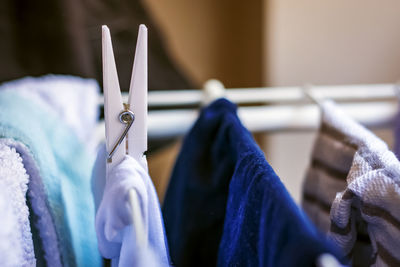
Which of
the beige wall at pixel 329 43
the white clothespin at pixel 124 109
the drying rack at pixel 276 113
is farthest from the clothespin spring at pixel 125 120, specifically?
the beige wall at pixel 329 43

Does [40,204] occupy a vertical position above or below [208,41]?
below

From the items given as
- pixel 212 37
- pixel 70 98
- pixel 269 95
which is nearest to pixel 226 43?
pixel 212 37

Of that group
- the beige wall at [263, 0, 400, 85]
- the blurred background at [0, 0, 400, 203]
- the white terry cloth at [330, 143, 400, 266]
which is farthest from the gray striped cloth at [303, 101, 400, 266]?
the beige wall at [263, 0, 400, 85]

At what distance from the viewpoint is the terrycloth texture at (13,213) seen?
→ 0.67ft

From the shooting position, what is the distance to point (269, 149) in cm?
107

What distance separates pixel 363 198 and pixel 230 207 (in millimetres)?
96

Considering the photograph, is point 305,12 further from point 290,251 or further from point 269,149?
point 290,251

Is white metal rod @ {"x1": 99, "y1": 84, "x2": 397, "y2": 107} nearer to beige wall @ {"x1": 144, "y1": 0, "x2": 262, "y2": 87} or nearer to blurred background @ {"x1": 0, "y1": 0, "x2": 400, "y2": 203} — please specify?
blurred background @ {"x1": 0, "y1": 0, "x2": 400, "y2": 203}

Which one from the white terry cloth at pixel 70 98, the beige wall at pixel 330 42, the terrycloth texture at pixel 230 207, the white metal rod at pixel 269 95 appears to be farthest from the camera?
the beige wall at pixel 330 42

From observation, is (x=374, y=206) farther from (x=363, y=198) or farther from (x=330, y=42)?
(x=330, y=42)

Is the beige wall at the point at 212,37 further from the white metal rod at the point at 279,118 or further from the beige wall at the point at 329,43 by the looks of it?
the white metal rod at the point at 279,118

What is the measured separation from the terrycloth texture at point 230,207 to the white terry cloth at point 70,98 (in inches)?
5.1

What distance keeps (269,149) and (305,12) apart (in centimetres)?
37

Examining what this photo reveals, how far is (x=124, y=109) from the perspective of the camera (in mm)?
249
